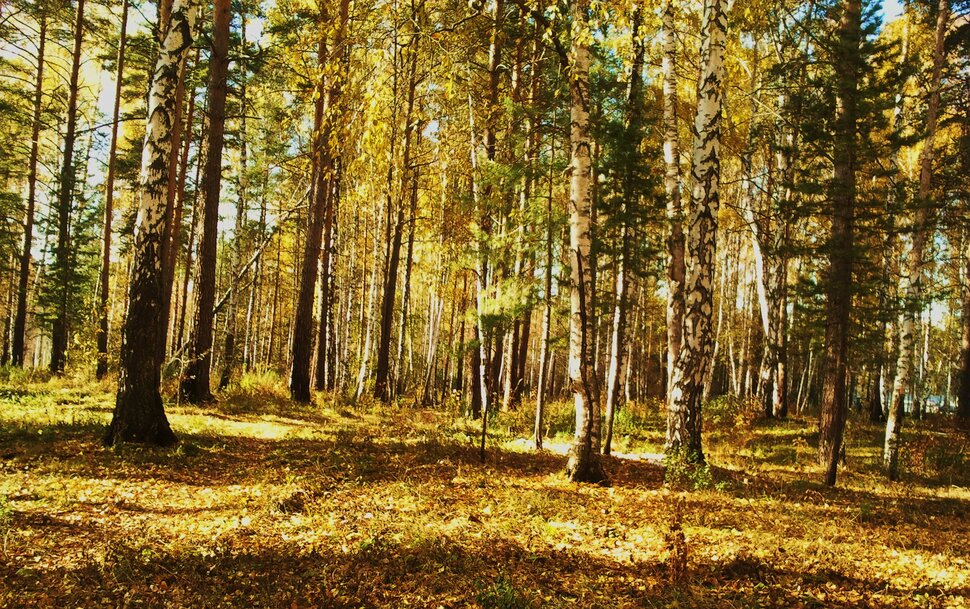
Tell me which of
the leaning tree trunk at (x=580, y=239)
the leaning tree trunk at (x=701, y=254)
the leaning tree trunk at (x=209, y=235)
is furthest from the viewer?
the leaning tree trunk at (x=209, y=235)

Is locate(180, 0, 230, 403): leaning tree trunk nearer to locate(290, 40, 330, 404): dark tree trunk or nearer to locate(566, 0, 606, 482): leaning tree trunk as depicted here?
→ locate(290, 40, 330, 404): dark tree trunk

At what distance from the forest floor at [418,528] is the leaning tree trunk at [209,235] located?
2100 mm

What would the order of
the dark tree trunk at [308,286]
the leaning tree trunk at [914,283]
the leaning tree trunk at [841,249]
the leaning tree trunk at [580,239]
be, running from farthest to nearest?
the dark tree trunk at [308,286] → the leaning tree trunk at [914,283] → the leaning tree trunk at [841,249] → the leaning tree trunk at [580,239]

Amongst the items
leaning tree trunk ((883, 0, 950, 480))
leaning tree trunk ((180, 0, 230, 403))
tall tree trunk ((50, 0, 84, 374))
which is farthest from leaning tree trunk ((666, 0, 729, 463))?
tall tree trunk ((50, 0, 84, 374))

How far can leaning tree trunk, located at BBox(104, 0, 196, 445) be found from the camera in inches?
299

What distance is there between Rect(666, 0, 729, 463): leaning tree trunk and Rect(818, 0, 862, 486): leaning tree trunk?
2463mm

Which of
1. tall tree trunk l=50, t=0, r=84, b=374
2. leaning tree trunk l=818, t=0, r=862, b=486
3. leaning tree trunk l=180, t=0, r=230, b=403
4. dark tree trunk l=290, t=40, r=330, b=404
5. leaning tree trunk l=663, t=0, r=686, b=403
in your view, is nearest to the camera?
leaning tree trunk l=818, t=0, r=862, b=486

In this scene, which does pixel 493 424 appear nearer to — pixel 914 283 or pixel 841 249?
pixel 841 249

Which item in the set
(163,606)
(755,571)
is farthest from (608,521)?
(163,606)

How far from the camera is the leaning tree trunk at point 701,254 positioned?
8570mm

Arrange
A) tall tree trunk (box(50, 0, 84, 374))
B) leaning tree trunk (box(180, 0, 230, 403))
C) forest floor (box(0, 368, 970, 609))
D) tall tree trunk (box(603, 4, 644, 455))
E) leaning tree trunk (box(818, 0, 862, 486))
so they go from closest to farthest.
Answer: forest floor (box(0, 368, 970, 609))
leaning tree trunk (box(818, 0, 862, 486))
tall tree trunk (box(603, 4, 644, 455))
leaning tree trunk (box(180, 0, 230, 403))
tall tree trunk (box(50, 0, 84, 374))

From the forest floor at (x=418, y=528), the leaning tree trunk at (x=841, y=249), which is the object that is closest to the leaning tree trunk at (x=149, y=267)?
the forest floor at (x=418, y=528)

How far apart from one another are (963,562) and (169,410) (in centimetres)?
1248

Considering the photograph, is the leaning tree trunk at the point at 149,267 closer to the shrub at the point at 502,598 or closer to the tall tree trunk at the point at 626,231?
the shrub at the point at 502,598
